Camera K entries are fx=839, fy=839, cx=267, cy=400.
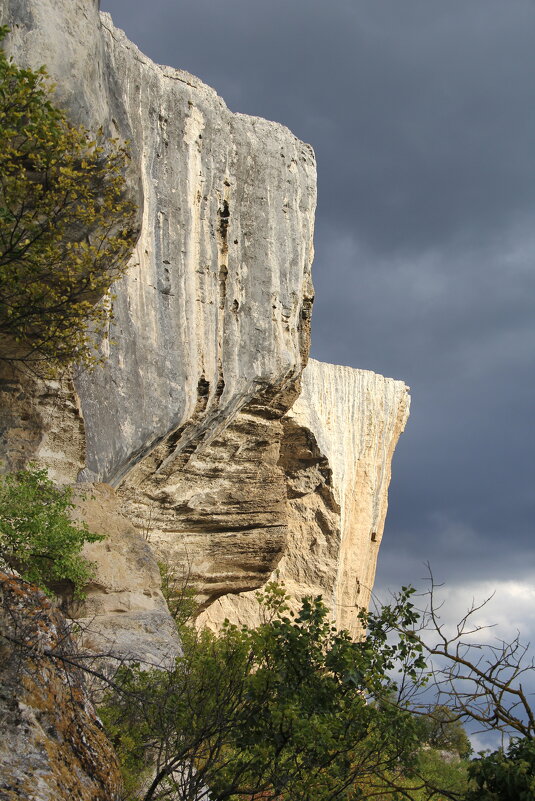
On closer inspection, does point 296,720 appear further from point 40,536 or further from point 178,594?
point 178,594

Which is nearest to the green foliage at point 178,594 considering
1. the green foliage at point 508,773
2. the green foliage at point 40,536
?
the green foliage at point 40,536

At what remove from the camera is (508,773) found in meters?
5.33

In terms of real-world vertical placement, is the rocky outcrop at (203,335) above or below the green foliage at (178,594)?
above

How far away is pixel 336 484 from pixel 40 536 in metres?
16.3

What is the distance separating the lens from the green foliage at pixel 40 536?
9.20 m

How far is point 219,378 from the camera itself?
49.8 feet

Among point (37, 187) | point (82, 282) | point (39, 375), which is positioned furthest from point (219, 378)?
point (37, 187)

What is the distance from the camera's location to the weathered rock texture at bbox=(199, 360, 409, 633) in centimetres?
→ 2327

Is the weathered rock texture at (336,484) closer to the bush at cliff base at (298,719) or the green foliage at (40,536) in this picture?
the green foliage at (40,536)

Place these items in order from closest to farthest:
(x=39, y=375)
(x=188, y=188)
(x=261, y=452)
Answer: (x=39, y=375), (x=188, y=188), (x=261, y=452)

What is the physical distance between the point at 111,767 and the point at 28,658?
0.77 meters

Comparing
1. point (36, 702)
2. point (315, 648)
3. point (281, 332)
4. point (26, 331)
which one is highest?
point (281, 332)

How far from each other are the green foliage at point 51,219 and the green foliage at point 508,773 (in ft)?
18.6

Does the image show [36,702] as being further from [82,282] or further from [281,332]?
[281,332]
